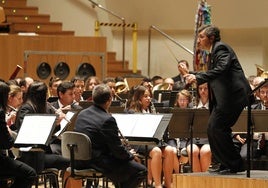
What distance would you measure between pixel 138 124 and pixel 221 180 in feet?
3.86

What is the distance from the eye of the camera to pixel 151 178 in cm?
1039

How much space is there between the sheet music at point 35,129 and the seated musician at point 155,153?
188 cm

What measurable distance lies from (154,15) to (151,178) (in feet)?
27.1

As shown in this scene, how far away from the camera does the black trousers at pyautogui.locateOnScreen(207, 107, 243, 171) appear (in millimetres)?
7668

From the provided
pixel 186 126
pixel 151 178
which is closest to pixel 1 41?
pixel 151 178

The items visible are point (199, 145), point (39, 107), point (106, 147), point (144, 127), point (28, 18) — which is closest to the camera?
point (106, 147)

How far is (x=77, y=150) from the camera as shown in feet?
25.6

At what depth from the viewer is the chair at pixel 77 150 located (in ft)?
25.4

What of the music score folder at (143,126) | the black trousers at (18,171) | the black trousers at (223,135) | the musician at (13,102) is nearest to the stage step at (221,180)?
the black trousers at (223,135)

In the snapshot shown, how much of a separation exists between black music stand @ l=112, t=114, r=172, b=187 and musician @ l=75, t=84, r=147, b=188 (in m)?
0.36

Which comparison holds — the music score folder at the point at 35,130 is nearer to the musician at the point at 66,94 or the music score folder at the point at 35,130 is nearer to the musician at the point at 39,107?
the musician at the point at 39,107

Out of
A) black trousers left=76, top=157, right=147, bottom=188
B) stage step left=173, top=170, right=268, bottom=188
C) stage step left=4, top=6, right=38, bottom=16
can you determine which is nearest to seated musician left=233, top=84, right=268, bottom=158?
stage step left=173, top=170, right=268, bottom=188

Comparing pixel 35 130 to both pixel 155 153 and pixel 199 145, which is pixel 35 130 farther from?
pixel 199 145

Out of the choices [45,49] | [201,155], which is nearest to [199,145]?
[201,155]
